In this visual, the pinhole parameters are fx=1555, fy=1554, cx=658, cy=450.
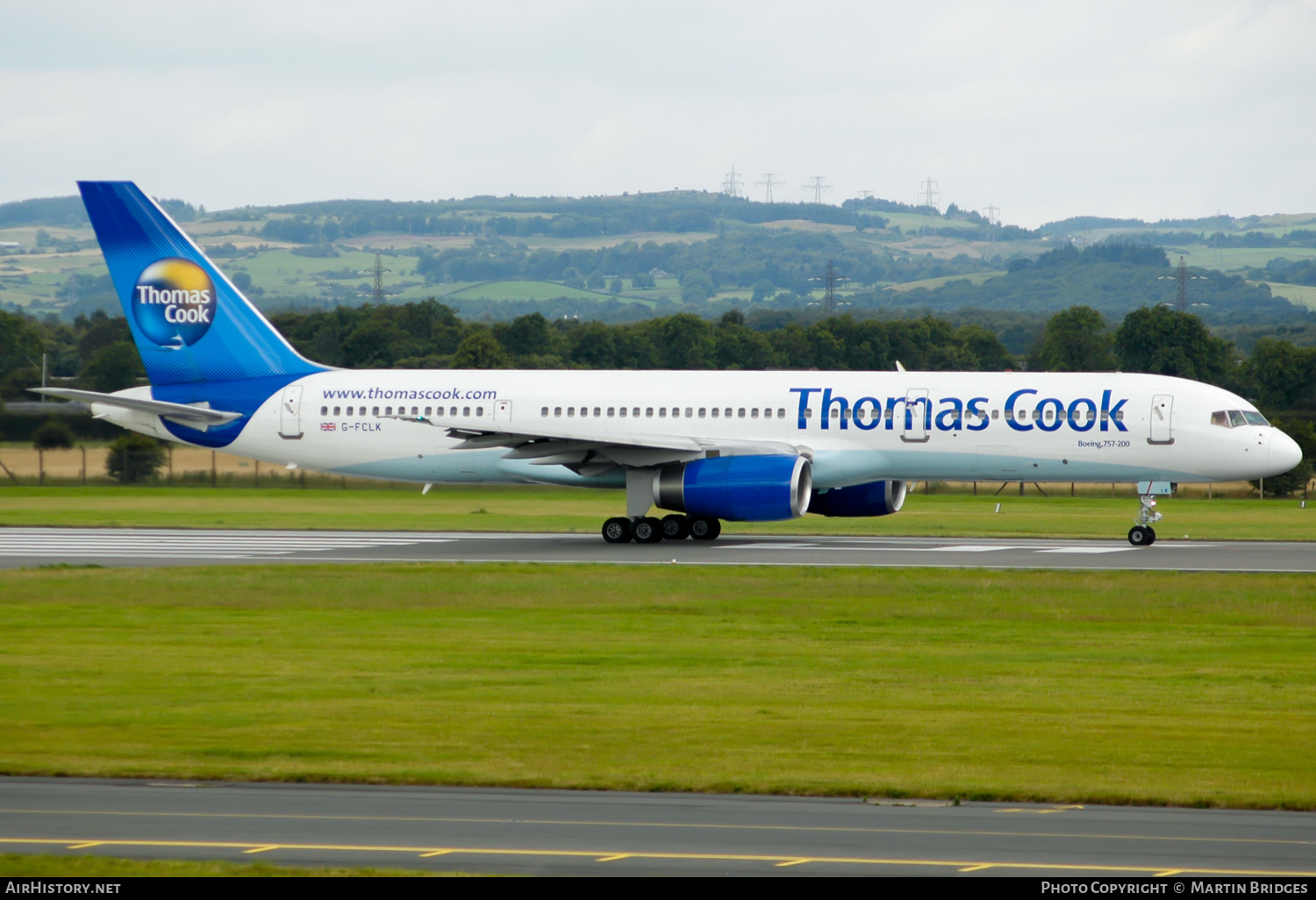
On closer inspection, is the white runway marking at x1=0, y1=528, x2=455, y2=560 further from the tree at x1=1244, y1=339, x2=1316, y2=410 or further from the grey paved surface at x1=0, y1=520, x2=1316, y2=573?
the tree at x1=1244, y1=339, x2=1316, y2=410

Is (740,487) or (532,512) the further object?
(532,512)

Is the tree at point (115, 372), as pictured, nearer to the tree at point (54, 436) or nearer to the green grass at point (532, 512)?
the tree at point (54, 436)

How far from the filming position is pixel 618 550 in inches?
1310

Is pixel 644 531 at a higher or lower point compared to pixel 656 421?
lower

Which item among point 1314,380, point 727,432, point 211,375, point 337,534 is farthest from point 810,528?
point 1314,380

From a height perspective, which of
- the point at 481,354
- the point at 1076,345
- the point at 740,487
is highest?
the point at 1076,345

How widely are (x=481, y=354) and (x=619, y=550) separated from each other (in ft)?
145

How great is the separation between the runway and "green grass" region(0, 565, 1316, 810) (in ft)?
10.7

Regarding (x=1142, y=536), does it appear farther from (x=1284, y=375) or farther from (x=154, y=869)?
(x=1284, y=375)

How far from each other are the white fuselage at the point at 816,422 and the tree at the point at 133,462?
19166 millimetres

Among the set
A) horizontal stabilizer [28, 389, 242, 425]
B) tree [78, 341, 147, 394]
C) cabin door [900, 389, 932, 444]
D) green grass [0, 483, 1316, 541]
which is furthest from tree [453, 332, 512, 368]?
cabin door [900, 389, 932, 444]

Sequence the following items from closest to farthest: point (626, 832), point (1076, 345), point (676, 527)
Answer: point (626, 832) → point (676, 527) → point (1076, 345)

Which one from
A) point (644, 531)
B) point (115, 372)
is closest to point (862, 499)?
point (644, 531)

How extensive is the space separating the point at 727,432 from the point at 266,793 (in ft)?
78.3
